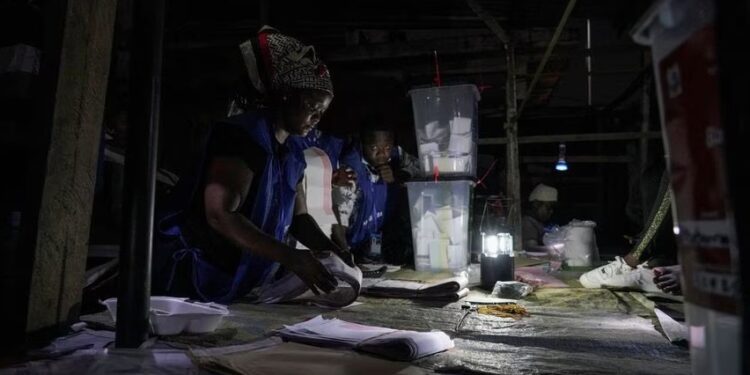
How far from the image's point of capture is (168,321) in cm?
165

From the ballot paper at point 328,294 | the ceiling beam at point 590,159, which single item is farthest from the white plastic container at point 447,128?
the ceiling beam at point 590,159

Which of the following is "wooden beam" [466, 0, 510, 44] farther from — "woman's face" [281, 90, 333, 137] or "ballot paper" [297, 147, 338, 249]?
"woman's face" [281, 90, 333, 137]

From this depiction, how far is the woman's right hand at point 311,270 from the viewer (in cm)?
217

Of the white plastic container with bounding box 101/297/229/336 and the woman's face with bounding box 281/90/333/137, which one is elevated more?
the woman's face with bounding box 281/90/333/137

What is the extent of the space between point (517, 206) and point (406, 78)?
224 cm

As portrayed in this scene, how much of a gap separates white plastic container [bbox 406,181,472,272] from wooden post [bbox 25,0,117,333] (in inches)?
109

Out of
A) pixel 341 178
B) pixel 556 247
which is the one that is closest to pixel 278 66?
pixel 341 178

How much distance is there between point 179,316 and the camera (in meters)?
1.67

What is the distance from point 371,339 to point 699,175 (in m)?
1.12

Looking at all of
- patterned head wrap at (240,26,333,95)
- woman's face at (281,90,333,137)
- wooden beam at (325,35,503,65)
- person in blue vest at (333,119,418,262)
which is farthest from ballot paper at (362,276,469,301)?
wooden beam at (325,35,503,65)

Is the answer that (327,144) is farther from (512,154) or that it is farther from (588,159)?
(588,159)

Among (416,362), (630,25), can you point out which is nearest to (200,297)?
(416,362)

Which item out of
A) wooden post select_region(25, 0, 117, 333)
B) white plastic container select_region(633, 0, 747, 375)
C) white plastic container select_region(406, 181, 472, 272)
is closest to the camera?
white plastic container select_region(633, 0, 747, 375)

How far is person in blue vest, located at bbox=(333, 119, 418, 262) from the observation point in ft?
16.4
